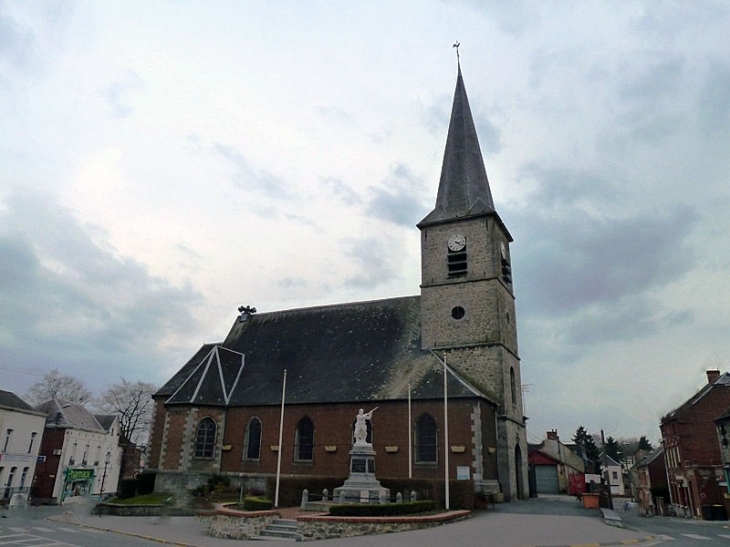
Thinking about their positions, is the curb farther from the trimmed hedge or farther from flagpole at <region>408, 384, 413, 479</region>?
flagpole at <region>408, 384, 413, 479</region>

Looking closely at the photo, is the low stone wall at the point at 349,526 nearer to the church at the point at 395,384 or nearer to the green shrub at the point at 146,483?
the church at the point at 395,384

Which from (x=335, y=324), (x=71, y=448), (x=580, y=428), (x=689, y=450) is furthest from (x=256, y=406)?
(x=580, y=428)

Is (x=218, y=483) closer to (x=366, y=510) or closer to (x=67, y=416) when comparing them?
(x=366, y=510)

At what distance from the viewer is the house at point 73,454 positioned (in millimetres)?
41000

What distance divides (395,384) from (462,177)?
47.3ft

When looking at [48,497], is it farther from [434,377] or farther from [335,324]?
[434,377]

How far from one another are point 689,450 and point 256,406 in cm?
2613

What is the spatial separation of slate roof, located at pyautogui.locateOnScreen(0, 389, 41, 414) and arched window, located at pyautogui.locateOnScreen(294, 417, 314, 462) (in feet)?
69.0

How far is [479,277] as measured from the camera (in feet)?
103

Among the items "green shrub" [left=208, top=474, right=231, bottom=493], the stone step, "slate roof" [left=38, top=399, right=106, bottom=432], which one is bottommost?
the stone step

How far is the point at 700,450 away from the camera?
107 feet

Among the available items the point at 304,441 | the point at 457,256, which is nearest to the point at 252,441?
the point at 304,441

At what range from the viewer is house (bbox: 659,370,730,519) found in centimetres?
3066

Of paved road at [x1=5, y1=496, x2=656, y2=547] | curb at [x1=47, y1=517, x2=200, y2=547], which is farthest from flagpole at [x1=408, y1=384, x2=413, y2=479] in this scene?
curb at [x1=47, y1=517, x2=200, y2=547]
